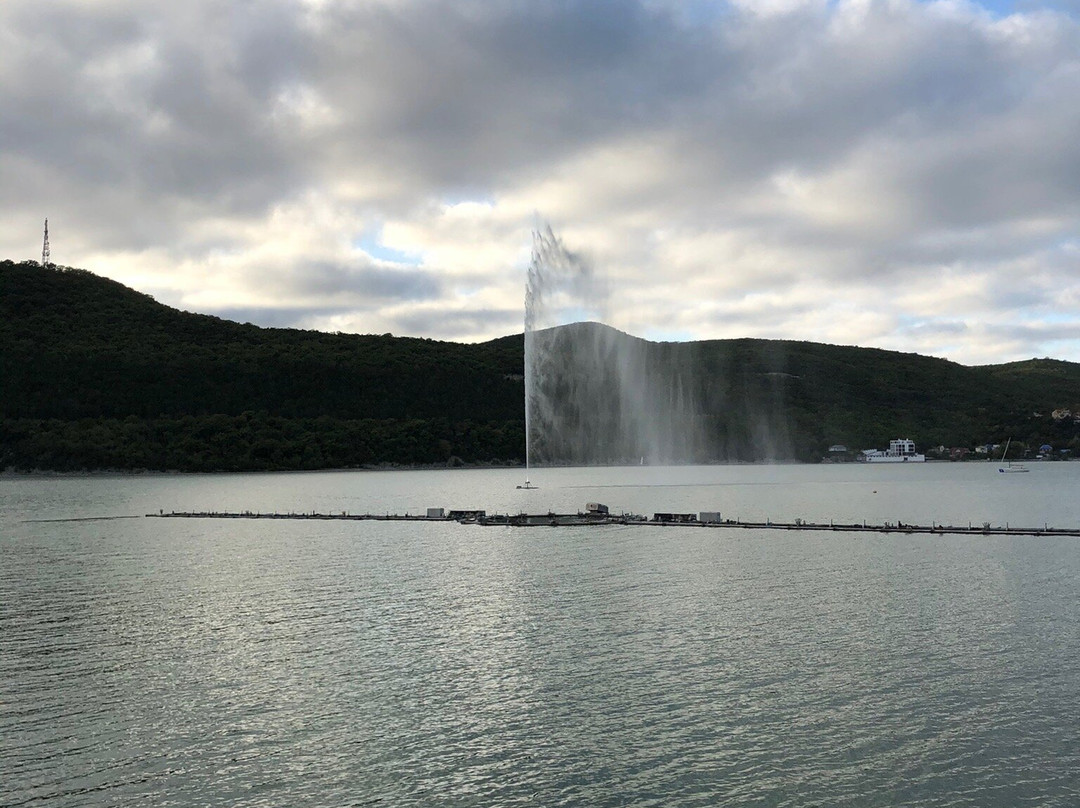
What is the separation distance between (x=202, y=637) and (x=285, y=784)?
1795 centimetres

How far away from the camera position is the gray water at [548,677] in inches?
838

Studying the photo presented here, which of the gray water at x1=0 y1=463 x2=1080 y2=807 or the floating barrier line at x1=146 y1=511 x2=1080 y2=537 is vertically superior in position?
the floating barrier line at x1=146 y1=511 x2=1080 y2=537

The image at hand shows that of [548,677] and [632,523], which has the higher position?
[632,523]

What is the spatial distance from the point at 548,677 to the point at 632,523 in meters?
55.4

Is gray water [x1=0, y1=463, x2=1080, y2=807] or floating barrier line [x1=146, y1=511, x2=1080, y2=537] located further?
floating barrier line [x1=146, y1=511, x2=1080, y2=537]

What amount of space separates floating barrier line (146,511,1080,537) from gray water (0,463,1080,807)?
25.6 ft

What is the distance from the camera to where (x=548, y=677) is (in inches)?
1191

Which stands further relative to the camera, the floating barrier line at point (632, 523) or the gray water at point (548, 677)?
the floating barrier line at point (632, 523)

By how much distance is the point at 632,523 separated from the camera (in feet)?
279

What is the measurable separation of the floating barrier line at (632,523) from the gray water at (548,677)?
780 cm

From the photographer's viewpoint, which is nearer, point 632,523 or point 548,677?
point 548,677

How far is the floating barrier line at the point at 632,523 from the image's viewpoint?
73000 mm

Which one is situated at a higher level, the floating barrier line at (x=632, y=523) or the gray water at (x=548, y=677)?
the floating barrier line at (x=632, y=523)

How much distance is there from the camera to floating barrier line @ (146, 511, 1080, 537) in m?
73.0
